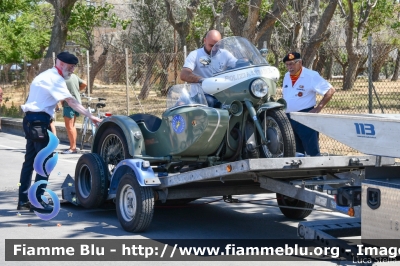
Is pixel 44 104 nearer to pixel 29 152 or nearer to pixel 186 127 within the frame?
pixel 29 152

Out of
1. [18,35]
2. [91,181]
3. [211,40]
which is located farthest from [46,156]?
[18,35]

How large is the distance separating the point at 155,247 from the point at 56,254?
0.97 metres

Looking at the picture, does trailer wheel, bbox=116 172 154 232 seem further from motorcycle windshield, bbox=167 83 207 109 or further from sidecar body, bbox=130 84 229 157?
motorcycle windshield, bbox=167 83 207 109

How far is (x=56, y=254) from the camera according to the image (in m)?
6.72

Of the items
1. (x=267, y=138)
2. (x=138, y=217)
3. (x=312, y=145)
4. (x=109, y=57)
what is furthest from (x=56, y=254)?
(x=109, y=57)

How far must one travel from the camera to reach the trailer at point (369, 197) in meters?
4.89

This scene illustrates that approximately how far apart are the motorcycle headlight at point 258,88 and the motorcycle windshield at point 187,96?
1.81 feet

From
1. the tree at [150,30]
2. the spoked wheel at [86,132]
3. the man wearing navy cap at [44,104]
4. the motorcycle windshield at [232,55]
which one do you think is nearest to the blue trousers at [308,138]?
the motorcycle windshield at [232,55]

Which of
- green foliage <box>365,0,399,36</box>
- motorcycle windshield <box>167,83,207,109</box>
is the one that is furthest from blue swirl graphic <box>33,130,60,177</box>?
green foliage <box>365,0,399,36</box>

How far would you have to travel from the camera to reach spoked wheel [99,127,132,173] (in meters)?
8.12

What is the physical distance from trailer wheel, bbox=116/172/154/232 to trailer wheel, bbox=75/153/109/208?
547 millimetres

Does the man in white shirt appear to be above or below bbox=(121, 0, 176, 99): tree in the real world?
below

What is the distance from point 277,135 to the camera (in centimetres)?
733

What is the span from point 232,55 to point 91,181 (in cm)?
223
